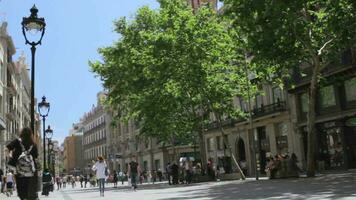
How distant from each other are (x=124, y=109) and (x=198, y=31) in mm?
15137

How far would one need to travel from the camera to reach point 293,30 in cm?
2241

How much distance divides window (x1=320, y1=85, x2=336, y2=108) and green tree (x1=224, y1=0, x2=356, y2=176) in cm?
951

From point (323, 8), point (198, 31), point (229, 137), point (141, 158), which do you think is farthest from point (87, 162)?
point (323, 8)

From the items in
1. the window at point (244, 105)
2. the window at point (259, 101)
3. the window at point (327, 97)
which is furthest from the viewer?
the window at point (244, 105)

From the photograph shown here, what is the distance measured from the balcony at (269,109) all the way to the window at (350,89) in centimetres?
720

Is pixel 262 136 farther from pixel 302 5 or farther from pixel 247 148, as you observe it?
pixel 302 5

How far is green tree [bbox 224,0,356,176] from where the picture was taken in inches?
826

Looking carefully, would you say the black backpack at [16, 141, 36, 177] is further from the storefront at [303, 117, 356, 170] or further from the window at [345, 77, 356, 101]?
the window at [345, 77, 356, 101]

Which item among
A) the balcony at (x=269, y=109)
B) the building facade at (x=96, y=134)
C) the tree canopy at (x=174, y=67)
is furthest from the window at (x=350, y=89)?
the building facade at (x=96, y=134)

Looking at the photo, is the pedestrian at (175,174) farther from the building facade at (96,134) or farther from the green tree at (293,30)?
the building facade at (96,134)

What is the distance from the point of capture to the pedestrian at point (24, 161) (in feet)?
32.7

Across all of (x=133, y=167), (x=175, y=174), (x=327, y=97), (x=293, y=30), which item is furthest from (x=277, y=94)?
(x=293, y=30)

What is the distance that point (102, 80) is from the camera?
1629 inches

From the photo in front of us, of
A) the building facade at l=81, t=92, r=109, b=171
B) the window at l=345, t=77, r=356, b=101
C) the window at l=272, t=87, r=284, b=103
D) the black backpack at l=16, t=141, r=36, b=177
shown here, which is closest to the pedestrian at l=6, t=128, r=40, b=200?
the black backpack at l=16, t=141, r=36, b=177
